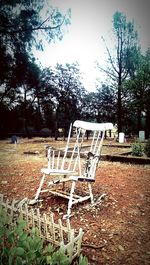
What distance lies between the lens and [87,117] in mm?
25922

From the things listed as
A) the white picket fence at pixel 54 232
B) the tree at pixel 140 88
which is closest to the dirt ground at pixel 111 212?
the white picket fence at pixel 54 232

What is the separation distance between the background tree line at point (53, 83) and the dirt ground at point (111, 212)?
347 centimetres

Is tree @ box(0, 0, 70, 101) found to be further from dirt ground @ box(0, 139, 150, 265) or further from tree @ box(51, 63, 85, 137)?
tree @ box(51, 63, 85, 137)

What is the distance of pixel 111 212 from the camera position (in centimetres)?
386

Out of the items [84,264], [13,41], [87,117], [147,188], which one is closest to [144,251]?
[84,264]

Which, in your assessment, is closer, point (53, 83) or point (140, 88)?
point (140, 88)

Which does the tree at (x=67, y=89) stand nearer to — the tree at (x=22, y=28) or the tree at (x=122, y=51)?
the tree at (x=122, y=51)

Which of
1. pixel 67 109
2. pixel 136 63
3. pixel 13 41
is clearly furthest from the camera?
pixel 67 109

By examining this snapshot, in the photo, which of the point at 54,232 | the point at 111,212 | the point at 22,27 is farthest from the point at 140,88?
the point at 54,232

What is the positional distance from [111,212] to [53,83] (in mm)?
20347

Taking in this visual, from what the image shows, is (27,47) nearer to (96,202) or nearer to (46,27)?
(46,27)

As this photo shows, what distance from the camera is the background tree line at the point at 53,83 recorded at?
6.69 meters

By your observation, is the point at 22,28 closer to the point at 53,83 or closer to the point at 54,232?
the point at 54,232

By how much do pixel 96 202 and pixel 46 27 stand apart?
16.7ft
